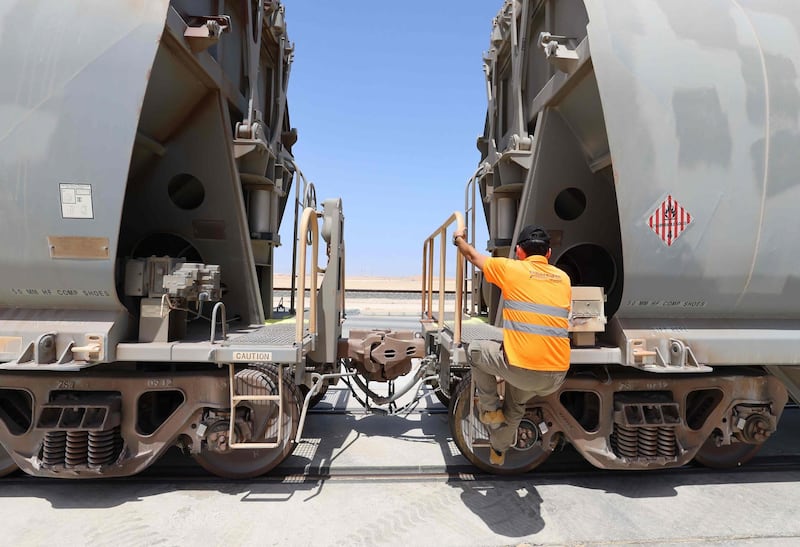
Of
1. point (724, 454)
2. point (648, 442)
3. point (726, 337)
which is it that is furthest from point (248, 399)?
point (724, 454)

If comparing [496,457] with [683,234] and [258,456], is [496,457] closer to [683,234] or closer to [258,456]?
[258,456]

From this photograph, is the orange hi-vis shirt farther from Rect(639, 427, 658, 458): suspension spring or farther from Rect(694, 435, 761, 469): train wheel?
Rect(694, 435, 761, 469): train wheel

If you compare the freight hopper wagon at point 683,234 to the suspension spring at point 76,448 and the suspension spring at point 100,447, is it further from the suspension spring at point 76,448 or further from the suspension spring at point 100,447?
the suspension spring at point 76,448

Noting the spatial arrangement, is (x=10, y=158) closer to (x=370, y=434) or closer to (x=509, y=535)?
(x=370, y=434)

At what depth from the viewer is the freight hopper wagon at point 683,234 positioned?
3.48 m

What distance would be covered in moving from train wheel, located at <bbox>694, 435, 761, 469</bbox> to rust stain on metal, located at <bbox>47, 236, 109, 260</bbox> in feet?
19.8

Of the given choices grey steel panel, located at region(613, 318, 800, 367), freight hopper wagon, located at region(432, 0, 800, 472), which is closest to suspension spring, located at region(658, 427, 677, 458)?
freight hopper wagon, located at region(432, 0, 800, 472)

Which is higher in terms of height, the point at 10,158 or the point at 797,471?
the point at 10,158

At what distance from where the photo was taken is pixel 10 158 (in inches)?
128

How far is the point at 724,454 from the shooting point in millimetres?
4480

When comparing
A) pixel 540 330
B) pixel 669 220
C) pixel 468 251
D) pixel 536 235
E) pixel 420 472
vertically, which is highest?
pixel 669 220

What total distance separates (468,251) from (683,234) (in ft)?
6.07

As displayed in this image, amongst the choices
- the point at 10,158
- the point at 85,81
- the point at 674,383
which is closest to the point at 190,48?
the point at 85,81

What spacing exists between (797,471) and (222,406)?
599 cm
